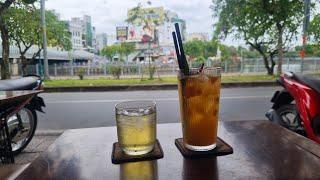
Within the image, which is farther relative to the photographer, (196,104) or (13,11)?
(13,11)

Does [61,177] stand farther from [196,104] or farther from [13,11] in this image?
[13,11]

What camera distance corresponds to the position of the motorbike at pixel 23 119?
103 inches

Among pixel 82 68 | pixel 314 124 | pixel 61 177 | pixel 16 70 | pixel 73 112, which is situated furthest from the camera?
pixel 16 70

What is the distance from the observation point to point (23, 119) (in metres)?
2.84

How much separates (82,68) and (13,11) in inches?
162

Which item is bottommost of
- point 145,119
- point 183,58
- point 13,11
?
point 145,119

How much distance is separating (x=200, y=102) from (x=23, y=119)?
2441mm

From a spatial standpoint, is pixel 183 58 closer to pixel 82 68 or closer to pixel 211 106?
pixel 211 106

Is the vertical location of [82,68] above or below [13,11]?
below

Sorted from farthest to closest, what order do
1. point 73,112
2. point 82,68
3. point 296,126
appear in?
point 82,68 < point 73,112 < point 296,126

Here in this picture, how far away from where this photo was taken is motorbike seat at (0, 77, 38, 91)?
94.4 inches

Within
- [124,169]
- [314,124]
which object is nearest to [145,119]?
[124,169]

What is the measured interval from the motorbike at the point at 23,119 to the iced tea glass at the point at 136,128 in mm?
1927

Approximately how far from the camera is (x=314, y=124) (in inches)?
87.8
